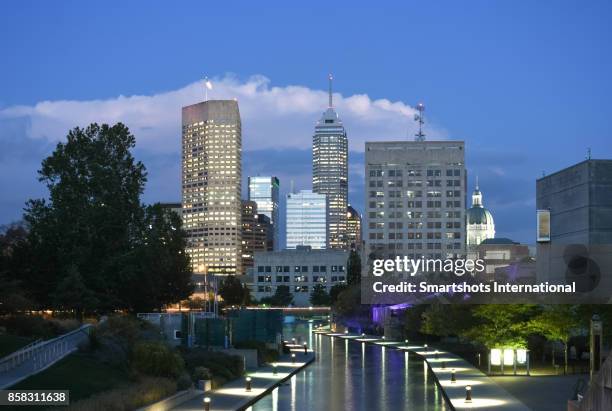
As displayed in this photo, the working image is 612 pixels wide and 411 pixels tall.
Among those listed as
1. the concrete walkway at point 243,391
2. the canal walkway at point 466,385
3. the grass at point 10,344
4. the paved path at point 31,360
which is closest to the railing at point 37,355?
the paved path at point 31,360

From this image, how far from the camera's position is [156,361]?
43.7m

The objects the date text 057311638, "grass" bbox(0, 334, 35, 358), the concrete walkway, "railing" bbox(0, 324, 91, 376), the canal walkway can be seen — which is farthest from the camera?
the canal walkway

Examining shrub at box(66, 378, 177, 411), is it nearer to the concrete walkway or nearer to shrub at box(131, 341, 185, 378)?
the concrete walkway

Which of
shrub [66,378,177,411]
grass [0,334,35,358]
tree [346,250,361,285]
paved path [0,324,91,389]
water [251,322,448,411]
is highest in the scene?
tree [346,250,361,285]

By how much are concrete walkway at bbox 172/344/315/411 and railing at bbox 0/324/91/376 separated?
5.48 meters

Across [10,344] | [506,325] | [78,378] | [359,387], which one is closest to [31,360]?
[78,378]

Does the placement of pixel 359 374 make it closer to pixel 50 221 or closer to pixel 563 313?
pixel 563 313

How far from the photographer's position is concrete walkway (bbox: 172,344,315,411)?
37.9 metres

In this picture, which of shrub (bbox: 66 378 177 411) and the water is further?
the water

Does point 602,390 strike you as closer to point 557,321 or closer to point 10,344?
point 10,344

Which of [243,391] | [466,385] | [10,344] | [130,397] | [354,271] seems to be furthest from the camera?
[354,271]

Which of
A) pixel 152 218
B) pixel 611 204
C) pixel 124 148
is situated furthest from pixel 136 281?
pixel 611 204

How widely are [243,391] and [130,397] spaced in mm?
10827

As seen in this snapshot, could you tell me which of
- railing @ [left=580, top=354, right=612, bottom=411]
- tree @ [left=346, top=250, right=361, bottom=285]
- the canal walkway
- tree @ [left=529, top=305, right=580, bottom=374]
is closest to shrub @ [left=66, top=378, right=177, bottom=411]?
the canal walkway
